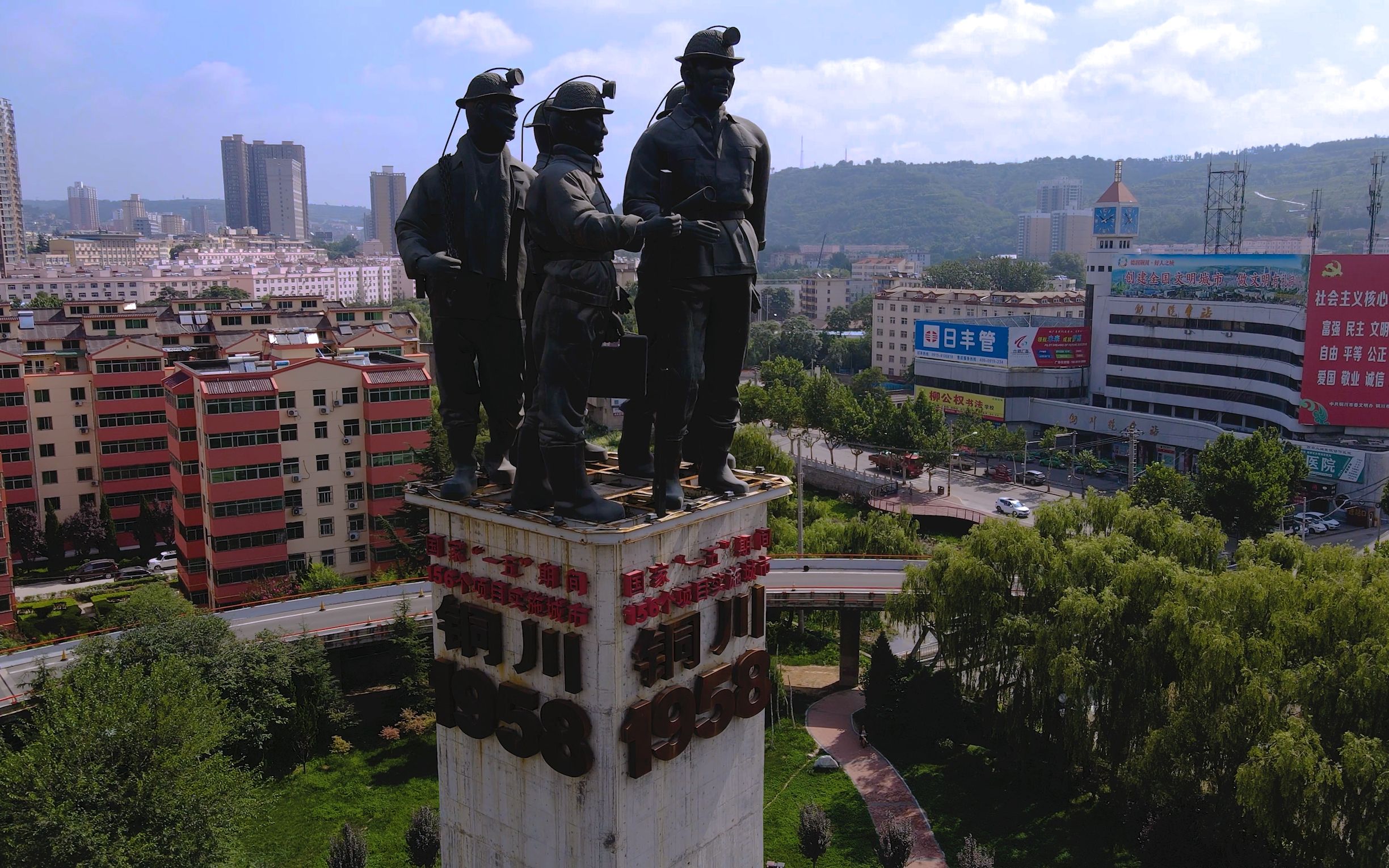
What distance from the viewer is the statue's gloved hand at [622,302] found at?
10562 mm

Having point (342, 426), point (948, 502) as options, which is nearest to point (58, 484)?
point (342, 426)

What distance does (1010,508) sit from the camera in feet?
155

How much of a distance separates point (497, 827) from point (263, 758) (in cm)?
1568

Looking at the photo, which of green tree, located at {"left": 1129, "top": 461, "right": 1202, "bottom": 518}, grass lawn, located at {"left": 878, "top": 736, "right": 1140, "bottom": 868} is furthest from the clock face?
grass lawn, located at {"left": 878, "top": 736, "right": 1140, "bottom": 868}

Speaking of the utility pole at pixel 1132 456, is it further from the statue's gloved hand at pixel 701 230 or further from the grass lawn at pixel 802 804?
the statue's gloved hand at pixel 701 230

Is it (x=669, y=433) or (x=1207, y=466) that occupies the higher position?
(x=669, y=433)

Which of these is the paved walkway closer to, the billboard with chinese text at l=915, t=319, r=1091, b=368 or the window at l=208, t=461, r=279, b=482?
the window at l=208, t=461, r=279, b=482

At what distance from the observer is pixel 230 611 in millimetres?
27938

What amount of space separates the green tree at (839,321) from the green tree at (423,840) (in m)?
96.6

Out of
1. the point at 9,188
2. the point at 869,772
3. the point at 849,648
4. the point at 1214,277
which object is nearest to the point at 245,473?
the point at 849,648

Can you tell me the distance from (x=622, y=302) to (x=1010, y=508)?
1565 inches

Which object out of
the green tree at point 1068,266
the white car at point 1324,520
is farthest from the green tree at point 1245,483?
the green tree at point 1068,266

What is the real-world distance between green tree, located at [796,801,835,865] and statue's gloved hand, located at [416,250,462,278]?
13.1 m

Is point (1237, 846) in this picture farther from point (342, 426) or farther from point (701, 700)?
point (342, 426)
